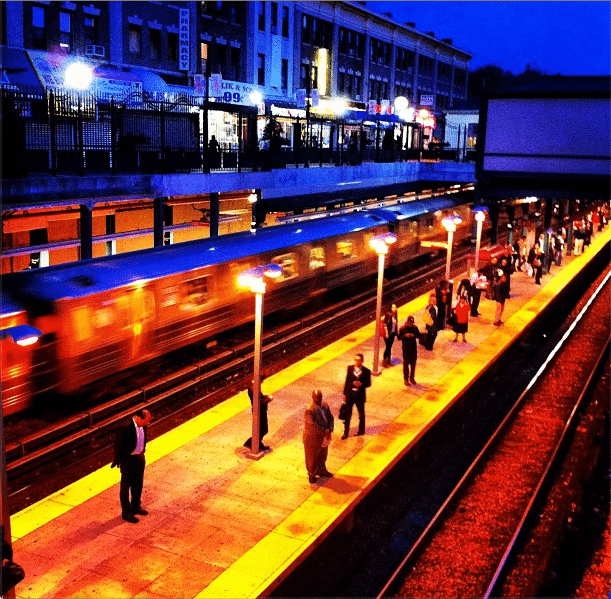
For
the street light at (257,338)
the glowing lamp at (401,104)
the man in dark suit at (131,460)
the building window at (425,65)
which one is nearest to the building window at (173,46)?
the glowing lamp at (401,104)

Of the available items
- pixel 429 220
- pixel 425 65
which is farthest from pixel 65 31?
A: pixel 425 65

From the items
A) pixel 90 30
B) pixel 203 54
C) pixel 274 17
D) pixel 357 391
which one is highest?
pixel 274 17

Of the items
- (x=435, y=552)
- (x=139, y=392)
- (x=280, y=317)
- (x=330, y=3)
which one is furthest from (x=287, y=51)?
(x=435, y=552)

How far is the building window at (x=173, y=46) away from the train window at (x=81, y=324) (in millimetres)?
23290

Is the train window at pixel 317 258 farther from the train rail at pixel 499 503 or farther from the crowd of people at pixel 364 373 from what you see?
the train rail at pixel 499 503

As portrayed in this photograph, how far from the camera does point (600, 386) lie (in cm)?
2038

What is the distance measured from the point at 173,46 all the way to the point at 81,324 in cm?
2393

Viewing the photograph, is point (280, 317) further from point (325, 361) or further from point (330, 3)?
point (330, 3)

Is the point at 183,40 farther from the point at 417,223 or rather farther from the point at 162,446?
the point at 162,446

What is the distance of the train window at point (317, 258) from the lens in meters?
24.1

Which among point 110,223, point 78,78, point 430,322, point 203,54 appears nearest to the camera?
point 430,322

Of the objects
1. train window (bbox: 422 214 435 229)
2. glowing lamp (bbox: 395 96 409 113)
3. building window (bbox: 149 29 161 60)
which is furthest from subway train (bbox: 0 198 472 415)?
glowing lamp (bbox: 395 96 409 113)

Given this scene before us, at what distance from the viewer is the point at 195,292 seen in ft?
59.6

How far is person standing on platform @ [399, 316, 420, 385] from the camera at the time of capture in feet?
55.3
